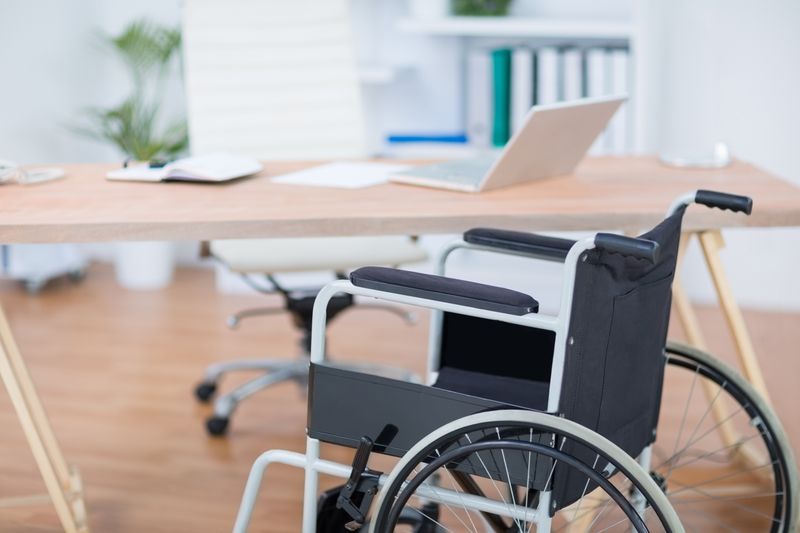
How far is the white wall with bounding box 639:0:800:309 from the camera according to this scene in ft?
10.3

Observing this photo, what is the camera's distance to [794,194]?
1780mm

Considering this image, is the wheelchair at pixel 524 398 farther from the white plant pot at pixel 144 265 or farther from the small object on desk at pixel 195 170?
the white plant pot at pixel 144 265

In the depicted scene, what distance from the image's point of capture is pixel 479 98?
318 cm

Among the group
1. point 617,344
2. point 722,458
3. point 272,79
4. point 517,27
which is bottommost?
point 722,458

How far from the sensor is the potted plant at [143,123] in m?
3.37

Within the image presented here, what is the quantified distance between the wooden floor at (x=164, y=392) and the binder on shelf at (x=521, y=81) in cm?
72

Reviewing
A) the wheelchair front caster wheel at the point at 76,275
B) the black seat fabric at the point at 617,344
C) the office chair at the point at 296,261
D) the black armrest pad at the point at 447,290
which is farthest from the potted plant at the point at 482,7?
the black armrest pad at the point at 447,290

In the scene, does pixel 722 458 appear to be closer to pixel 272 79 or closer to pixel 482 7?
pixel 272 79

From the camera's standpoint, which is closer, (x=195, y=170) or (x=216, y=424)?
(x=195, y=170)

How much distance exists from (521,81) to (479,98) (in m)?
0.15

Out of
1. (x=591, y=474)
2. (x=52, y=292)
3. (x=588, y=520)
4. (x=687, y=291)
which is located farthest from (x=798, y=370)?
(x=52, y=292)

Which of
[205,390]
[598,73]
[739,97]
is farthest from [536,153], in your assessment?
[739,97]

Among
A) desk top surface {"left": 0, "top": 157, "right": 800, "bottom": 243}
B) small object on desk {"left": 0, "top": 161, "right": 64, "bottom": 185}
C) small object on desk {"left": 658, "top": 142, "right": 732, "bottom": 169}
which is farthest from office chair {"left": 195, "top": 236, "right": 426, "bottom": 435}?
small object on desk {"left": 658, "top": 142, "right": 732, "bottom": 169}

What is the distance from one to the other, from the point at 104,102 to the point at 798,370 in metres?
2.51
